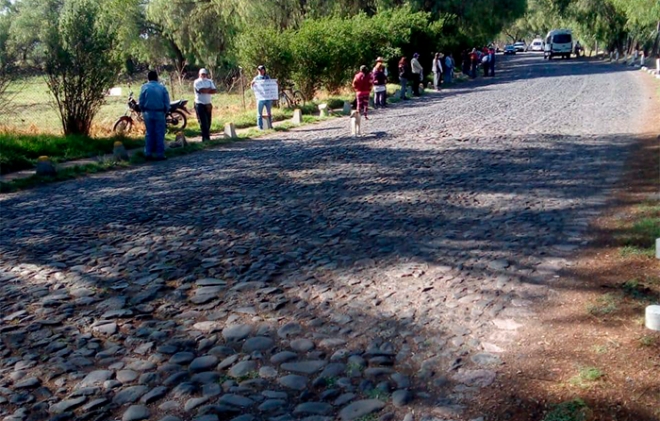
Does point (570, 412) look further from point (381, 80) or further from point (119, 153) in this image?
point (381, 80)

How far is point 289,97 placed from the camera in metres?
27.2

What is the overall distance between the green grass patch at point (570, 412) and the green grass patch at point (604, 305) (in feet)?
4.78

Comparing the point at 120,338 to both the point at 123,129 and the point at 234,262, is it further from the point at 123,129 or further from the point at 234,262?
the point at 123,129

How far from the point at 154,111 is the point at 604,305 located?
457 inches

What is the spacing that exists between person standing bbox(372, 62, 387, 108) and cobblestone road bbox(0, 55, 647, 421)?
1274cm

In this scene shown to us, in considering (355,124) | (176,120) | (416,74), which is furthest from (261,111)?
(416,74)

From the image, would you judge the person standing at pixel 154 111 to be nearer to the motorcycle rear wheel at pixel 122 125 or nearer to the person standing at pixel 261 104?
the motorcycle rear wheel at pixel 122 125

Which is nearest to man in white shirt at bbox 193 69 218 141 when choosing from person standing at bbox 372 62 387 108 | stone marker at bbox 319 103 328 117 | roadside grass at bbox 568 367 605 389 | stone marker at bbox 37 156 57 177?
stone marker at bbox 37 156 57 177

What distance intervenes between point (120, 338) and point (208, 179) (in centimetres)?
703

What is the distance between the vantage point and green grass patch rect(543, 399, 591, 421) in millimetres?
3941

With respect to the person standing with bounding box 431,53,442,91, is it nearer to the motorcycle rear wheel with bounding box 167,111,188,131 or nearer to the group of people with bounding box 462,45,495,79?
the group of people with bounding box 462,45,495,79

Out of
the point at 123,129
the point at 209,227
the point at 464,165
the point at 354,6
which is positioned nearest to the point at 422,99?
the point at 354,6

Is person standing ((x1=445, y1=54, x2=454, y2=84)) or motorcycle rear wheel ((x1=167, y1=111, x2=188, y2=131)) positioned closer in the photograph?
motorcycle rear wheel ((x1=167, y1=111, x2=188, y2=131))

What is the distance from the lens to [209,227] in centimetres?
860
